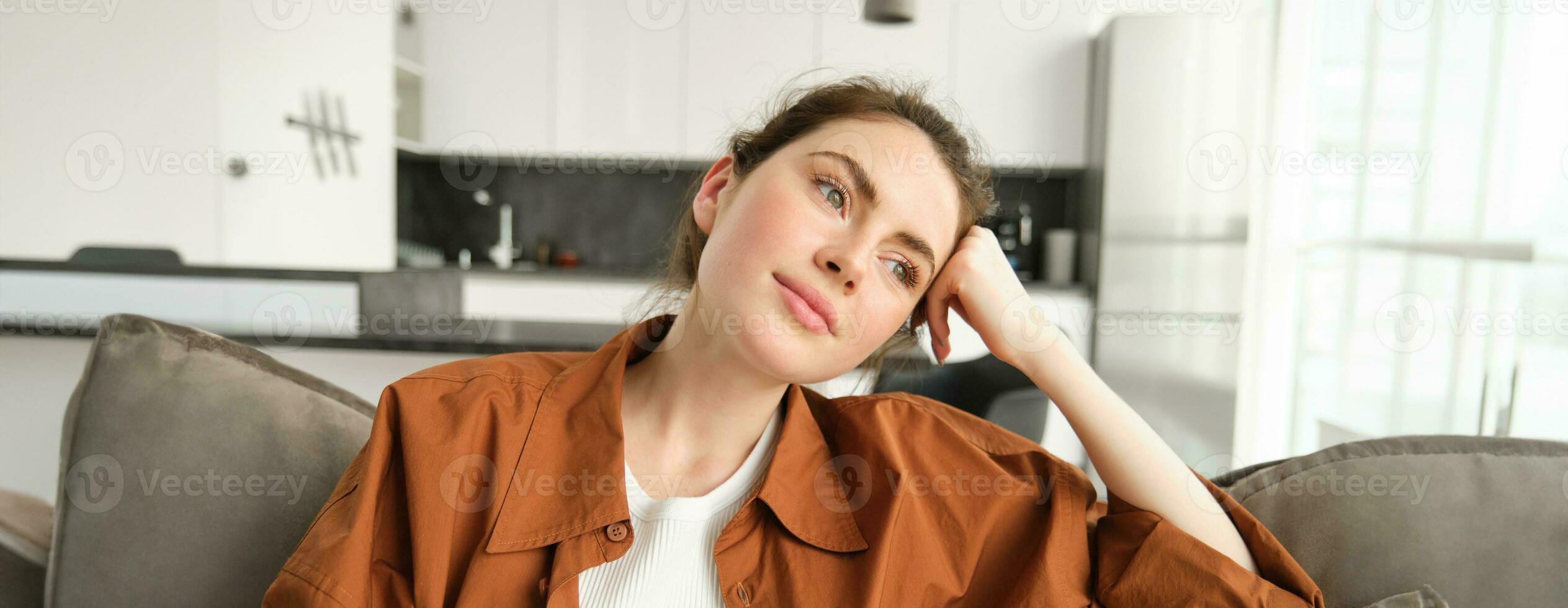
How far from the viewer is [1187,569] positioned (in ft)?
2.90

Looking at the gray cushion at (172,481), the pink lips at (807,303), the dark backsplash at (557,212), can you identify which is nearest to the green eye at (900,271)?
the pink lips at (807,303)

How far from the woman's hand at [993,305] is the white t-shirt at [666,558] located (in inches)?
13.1

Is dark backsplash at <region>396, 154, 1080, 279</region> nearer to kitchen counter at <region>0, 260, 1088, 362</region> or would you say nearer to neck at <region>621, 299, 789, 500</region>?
kitchen counter at <region>0, 260, 1088, 362</region>

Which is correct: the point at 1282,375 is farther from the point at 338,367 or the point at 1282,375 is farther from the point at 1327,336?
the point at 338,367

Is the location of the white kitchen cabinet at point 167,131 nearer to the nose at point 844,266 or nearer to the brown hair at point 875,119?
the brown hair at point 875,119

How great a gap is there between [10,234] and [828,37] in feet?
10.2

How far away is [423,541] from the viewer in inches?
31.8

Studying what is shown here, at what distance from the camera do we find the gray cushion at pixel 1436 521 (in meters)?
0.88

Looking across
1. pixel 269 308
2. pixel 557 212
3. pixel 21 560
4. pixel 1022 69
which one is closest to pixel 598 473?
pixel 21 560

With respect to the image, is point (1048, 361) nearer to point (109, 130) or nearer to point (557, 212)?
point (109, 130)

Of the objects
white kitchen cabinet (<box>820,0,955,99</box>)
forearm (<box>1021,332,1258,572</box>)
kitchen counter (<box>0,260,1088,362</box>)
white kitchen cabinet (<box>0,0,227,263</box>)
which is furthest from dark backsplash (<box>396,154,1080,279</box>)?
forearm (<box>1021,332,1258,572</box>)

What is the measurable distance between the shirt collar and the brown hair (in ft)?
0.67

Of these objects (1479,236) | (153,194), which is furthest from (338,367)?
(1479,236)

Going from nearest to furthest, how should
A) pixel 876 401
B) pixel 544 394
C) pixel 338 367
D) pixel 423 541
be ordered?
pixel 423 541 < pixel 544 394 < pixel 876 401 < pixel 338 367
